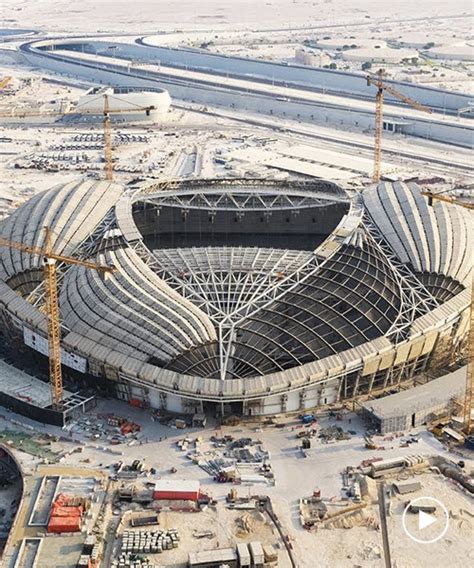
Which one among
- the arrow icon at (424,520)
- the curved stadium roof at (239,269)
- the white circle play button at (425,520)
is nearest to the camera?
the white circle play button at (425,520)

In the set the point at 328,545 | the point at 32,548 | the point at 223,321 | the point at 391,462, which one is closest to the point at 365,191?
the point at 223,321

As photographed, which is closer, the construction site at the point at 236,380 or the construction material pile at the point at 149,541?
the construction material pile at the point at 149,541

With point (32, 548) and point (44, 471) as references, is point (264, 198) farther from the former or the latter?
point (32, 548)

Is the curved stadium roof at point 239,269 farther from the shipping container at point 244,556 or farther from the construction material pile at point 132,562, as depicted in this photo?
the shipping container at point 244,556

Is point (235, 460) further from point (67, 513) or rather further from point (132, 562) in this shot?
point (67, 513)

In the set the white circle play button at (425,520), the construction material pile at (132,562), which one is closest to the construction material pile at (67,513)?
the construction material pile at (132,562)

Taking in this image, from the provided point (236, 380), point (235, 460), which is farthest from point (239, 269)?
point (235, 460)
